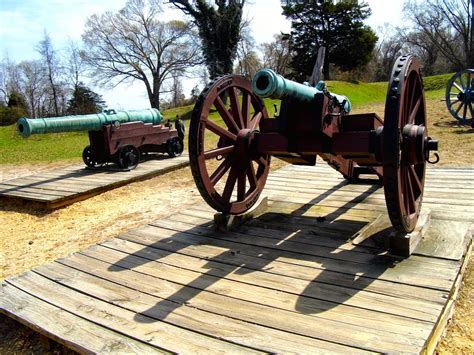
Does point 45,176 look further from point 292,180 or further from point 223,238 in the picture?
point 223,238

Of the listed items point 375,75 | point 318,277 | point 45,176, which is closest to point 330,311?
point 318,277

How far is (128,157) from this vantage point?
7.76 meters

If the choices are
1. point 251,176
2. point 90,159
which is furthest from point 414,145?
point 90,159

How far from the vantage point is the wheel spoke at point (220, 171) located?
11.4ft

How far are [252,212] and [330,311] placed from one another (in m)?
1.80

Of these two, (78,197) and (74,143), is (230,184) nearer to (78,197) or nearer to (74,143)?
(78,197)

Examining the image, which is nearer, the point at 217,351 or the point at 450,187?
the point at 217,351

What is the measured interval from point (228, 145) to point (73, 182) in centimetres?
407

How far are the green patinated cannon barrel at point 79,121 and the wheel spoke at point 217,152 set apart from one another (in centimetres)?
403

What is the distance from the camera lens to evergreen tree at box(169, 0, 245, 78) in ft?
76.9

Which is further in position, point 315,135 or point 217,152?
point 217,152

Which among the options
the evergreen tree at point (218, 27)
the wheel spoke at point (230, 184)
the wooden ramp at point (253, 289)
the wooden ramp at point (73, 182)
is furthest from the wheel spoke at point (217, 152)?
the evergreen tree at point (218, 27)

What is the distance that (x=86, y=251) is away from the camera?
3.51 m

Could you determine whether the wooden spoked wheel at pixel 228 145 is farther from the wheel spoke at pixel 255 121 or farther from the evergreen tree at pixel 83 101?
the evergreen tree at pixel 83 101
